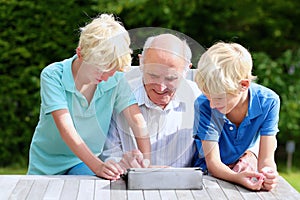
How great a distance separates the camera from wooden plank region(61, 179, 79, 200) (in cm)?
208

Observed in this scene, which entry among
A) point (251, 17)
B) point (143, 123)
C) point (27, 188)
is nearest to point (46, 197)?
point (27, 188)

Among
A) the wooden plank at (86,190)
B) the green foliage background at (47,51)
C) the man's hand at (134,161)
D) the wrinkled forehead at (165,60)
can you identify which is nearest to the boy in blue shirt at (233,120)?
the wrinkled forehead at (165,60)

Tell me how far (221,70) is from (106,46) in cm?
40

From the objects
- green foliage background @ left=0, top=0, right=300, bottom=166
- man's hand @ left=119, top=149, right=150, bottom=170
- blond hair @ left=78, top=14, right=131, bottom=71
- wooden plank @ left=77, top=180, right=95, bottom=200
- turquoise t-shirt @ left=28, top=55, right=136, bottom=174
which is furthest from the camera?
green foliage background @ left=0, top=0, right=300, bottom=166

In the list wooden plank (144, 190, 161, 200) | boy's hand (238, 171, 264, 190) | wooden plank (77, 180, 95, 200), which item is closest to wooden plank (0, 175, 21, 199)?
wooden plank (77, 180, 95, 200)

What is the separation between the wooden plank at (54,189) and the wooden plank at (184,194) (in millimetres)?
379

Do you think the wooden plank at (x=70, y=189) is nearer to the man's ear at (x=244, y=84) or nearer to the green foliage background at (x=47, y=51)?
the man's ear at (x=244, y=84)

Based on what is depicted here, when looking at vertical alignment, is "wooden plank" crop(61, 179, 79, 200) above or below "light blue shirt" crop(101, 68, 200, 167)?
below

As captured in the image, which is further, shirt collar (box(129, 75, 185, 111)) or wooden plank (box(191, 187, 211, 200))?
shirt collar (box(129, 75, 185, 111))

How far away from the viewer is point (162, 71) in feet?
7.01

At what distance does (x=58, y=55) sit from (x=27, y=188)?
314 cm

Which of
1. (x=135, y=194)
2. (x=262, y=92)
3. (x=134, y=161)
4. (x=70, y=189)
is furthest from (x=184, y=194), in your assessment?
(x=262, y=92)

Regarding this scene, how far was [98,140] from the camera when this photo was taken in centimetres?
252

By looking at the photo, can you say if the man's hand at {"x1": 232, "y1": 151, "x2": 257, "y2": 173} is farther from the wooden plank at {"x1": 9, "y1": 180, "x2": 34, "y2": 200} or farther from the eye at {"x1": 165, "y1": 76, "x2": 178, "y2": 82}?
the wooden plank at {"x1": 9, "y1": 180, "x2": 34, "y2": 200}
